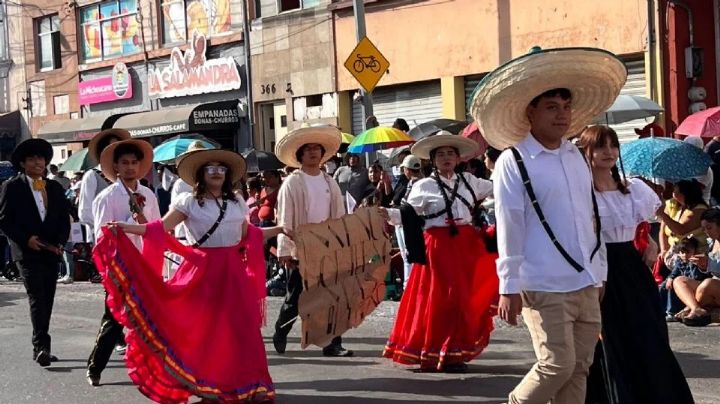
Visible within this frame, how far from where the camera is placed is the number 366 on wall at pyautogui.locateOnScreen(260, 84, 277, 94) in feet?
86.9

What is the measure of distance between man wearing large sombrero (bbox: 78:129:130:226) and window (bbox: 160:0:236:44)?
1510 centimetres

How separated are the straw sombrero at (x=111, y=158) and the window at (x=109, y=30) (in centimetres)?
2202

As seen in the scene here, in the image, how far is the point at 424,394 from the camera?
26.8 feet

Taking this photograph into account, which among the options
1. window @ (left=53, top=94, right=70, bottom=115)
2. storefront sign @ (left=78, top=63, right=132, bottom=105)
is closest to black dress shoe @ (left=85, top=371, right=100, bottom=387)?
storefront sign @ (left=78, top=63, right=132, bottom=105)

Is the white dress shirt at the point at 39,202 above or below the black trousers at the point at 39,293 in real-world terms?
above

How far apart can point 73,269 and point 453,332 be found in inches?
443

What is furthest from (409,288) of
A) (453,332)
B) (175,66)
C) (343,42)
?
(175,66)

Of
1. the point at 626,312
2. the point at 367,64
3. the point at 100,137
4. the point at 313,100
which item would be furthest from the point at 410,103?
the point at 626,312

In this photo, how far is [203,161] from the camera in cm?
821

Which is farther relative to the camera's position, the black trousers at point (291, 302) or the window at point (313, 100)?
the window at point (313, 100)

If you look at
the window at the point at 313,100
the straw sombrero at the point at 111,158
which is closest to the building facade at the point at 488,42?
the window at the point at 313,100

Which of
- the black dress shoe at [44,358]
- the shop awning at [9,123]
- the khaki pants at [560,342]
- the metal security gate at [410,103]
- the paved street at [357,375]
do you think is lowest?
the paved street at [357,375]

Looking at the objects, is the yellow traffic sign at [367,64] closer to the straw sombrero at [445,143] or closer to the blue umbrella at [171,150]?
the blue umbrella at [171,150]

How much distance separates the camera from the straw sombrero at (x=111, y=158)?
9297mm
